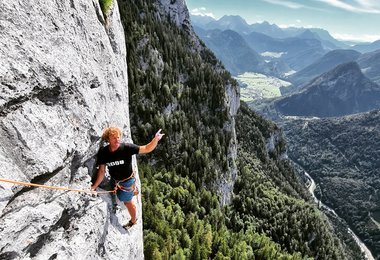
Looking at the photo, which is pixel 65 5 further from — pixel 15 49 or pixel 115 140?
pixel 115 140

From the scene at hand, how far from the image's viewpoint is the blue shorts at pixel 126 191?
62.6 ft

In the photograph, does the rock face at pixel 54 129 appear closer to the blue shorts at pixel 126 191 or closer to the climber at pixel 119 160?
the climber at pixel 119 160

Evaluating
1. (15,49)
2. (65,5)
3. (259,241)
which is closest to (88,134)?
(15,49)

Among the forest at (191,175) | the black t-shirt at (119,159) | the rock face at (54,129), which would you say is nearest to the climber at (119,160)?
the black t-shirt at (119,159)

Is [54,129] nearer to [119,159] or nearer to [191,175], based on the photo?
[119,159]

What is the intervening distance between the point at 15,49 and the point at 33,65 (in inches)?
37.9

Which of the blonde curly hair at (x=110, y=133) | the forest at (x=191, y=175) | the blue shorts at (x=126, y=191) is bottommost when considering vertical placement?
the forest at (x=191, y=175)

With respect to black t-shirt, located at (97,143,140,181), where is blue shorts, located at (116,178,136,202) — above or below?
below

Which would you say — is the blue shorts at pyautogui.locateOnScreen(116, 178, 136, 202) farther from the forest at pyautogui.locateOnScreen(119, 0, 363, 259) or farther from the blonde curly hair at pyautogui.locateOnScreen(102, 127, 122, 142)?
the forest at pyautogui.locateOnScreen(119, 0, 363, 259)

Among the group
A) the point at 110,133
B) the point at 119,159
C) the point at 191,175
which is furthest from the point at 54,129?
the point at 191,175

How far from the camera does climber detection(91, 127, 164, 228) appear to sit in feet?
57.4

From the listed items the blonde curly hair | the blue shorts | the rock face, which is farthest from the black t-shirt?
the blonde curly hair

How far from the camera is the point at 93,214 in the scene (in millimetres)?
16766

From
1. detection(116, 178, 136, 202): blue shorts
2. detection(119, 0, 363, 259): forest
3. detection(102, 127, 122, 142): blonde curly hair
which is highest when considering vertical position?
detection(102, 127, 122, 142): blonde curly hair
